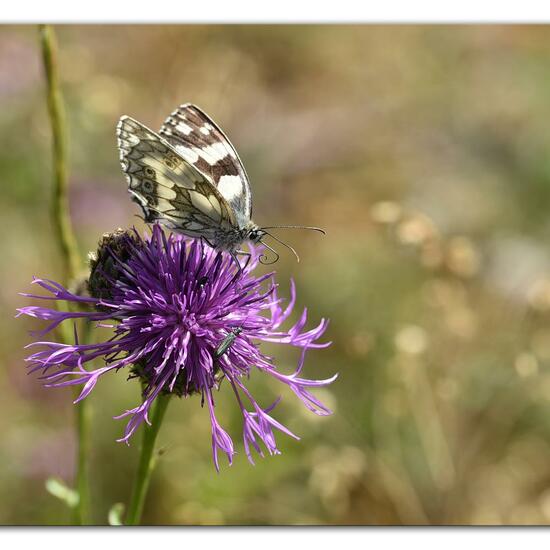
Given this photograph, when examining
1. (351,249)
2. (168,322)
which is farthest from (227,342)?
(351,249)

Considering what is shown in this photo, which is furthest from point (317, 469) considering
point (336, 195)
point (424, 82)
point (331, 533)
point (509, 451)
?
point (424, 82)

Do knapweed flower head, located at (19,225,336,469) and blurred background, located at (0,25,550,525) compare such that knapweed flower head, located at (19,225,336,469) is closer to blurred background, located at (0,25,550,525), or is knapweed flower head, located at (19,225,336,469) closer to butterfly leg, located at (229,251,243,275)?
butterfly leg, located at (229,251,243,275)

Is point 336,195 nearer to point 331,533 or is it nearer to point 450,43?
point 450,43

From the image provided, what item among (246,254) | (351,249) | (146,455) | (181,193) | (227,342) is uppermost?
(181,193)

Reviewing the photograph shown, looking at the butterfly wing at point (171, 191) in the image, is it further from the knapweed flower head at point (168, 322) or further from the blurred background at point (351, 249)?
the blurred background at point (351, 249)

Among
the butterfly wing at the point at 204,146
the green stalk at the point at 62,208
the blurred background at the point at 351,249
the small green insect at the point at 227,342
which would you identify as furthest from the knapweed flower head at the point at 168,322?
the blurred background at the point at 351,249

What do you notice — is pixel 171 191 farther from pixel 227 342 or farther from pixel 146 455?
pixel 146 455

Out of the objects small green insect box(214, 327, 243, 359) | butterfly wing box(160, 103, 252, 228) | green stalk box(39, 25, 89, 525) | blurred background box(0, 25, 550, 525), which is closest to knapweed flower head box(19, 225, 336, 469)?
small green insect box(214, 327, 243, 359)
